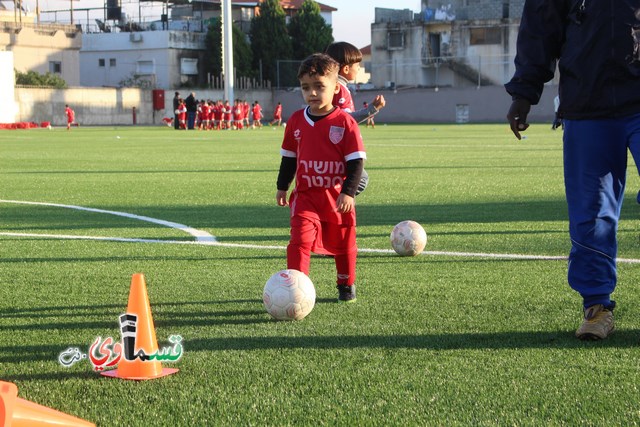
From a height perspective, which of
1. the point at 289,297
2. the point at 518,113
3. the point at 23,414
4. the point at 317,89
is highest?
the point at 317,89

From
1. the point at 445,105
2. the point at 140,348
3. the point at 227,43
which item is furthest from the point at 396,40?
the point at 140,348

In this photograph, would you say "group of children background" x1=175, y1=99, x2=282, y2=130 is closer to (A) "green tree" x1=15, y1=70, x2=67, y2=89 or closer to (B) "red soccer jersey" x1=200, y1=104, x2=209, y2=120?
(B) "red soccer jersey" x1=200, y1=104, x2=209, y2=120

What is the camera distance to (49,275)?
6734 mm

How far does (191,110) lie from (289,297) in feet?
150

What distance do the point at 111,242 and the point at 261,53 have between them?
7108 cm

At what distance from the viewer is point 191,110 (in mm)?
50094

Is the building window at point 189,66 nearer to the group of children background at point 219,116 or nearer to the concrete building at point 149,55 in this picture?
the concrete building at point 149,55

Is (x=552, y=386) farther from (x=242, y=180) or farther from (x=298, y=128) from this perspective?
(x=242, y=180)

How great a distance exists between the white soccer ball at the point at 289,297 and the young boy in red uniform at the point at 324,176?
0.45 metres

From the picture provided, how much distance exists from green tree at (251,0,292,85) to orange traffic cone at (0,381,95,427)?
7507 cm

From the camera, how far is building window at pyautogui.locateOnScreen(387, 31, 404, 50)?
76375 mm

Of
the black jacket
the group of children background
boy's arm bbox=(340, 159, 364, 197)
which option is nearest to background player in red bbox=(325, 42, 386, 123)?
boy's arm bbox=(340, 159, 364, 197)

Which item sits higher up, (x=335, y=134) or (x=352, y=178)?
(x=335, y=134)

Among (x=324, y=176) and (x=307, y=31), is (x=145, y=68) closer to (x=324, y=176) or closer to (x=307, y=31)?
(x=307, y=31)
